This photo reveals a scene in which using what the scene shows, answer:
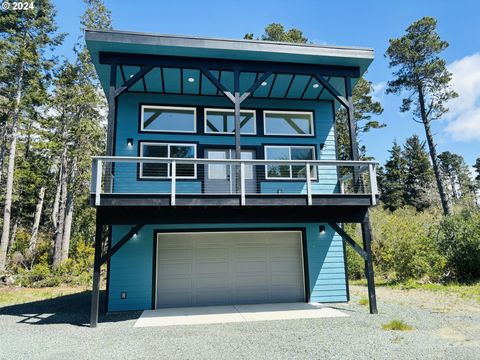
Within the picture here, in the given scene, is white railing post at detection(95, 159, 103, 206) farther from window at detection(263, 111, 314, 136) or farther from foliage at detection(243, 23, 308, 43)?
foliage at detection(243, 23, 308, 43)

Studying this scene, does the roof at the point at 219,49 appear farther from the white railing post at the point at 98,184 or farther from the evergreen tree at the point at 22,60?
the evergreen tree at the point at 22,60

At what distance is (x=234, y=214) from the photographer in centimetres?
757

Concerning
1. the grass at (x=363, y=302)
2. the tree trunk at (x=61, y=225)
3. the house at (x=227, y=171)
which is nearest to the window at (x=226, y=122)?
the house at (x=227, y=171)

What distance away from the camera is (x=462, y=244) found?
12531 millimetres

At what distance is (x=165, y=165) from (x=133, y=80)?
2.56 m

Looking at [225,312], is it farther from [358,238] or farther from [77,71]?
[77,71]

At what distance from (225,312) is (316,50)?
697 cm

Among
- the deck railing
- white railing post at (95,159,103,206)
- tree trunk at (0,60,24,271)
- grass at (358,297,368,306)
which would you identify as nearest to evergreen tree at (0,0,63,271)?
tree trunk at (0,60,24,271)

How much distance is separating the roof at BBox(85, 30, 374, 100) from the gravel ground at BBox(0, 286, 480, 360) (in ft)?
20.3

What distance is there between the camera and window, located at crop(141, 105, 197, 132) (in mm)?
9609

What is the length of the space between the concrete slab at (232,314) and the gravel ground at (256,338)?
0.38 metres

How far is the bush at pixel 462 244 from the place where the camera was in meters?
12.3

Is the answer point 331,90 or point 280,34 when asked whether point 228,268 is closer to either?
point 331,90

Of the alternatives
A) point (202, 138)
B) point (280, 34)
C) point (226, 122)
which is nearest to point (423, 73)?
point (280, 34)
